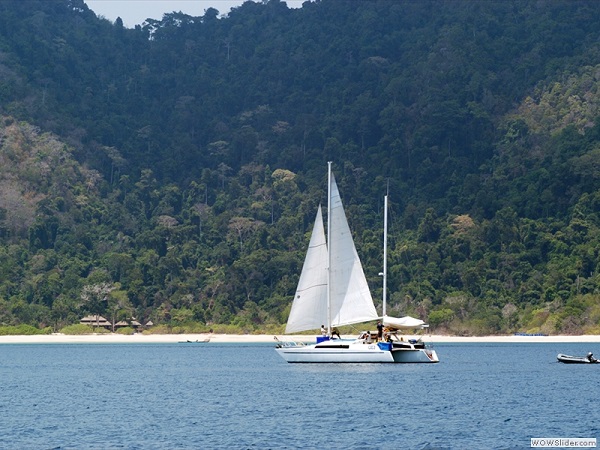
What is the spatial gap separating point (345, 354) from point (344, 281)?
14.6 feet

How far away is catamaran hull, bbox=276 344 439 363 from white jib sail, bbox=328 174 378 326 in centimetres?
166

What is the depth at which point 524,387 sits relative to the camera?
67.1 metres

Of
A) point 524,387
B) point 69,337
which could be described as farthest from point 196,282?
point 524,387

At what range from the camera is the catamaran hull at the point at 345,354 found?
7706 cm

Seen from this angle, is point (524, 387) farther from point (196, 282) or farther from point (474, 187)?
point (474, 187)

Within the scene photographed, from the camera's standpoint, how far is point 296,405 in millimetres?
56219

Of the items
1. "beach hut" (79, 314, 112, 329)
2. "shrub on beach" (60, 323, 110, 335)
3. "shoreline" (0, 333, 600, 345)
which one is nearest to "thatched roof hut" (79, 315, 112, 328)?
"beach hut" (79, 314, 112, 329)

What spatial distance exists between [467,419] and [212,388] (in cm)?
2079

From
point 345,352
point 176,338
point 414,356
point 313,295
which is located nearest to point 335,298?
point 313,295

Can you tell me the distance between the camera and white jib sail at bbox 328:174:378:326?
254ft

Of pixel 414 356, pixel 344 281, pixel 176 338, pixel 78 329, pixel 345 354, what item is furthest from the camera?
pixel 78 329

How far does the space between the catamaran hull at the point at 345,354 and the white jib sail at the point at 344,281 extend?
166 centimetres

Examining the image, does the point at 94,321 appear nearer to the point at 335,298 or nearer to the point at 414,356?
the point at 414,356

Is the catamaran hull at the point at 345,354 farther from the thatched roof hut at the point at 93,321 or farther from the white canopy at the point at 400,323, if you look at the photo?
the thatched roof hut at the point at 93,321
